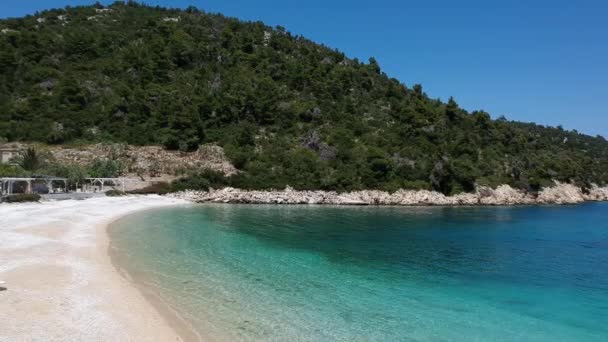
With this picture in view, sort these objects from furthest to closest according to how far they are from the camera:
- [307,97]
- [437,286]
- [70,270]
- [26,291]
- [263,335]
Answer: [307,97], [437,286], [70,270], [26,291], [263,335]

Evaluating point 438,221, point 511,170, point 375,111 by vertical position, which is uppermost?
point 375,111

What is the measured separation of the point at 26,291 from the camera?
471 inches

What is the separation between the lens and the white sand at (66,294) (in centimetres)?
961

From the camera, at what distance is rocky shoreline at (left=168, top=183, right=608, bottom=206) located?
55.2 m

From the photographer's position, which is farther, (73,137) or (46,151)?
(73,137)

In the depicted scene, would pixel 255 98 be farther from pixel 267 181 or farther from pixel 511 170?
pixel 511 170

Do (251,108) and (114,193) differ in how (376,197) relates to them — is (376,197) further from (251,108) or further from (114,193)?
(114,193)

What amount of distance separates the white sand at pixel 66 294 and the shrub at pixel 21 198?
14167 millimetres

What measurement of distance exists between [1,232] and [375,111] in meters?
68.0

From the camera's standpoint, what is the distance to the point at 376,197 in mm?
60562

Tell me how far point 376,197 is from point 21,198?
135 feet

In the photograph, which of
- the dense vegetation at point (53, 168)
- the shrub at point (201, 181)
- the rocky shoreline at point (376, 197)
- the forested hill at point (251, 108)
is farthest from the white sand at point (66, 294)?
the forested hill at point (251, 108)

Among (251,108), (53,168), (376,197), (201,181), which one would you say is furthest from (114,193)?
(376,197)

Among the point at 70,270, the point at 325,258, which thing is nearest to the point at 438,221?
the point at 325,258
